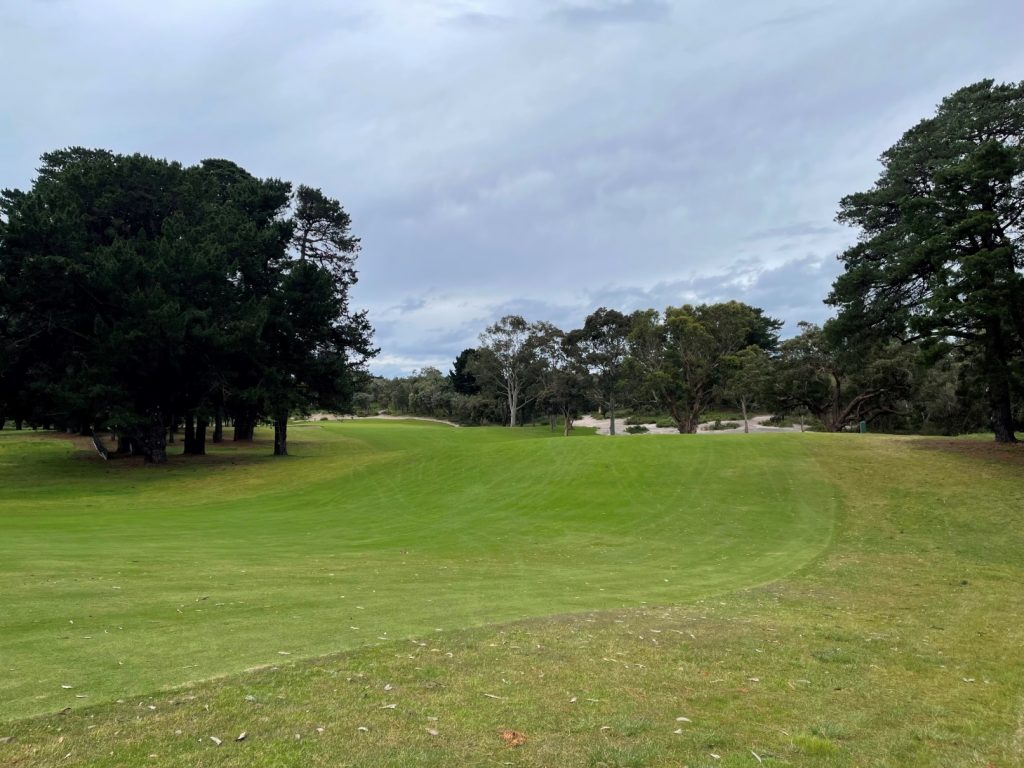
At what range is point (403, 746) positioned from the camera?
480 cm

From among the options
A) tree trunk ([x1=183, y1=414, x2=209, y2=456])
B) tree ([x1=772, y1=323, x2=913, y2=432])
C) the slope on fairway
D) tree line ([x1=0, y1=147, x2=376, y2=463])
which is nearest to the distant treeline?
tree ([x1=772, y1=323, x2=913, y2=432])

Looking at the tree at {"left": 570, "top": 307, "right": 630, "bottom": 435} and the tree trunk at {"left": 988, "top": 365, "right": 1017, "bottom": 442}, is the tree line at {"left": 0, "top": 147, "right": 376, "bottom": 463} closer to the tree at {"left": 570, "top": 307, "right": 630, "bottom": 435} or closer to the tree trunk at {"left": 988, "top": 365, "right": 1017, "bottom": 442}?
the tree at {"left": 570, "top": 307, "right": 630, "bottom": 435}

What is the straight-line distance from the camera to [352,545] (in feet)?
55.5

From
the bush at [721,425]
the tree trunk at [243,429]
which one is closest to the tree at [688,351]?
the bush at [721,425]

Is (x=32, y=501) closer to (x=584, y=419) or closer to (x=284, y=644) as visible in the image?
(x=284, y=644)

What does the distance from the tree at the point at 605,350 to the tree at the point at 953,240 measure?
36873 mm

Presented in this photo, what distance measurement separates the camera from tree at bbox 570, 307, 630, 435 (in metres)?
69.4

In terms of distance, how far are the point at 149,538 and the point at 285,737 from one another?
A: 47.2 feet

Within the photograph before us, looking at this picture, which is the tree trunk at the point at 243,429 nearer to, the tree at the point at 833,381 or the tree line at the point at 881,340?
the tree line at the point at 881,340

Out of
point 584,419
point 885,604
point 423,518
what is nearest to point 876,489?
point 885,604

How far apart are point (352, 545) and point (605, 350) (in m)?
56.9

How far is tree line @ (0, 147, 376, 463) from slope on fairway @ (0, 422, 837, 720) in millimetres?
4357

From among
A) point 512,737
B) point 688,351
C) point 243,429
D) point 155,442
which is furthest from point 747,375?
point 512,737

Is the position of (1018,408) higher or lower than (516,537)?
higher
